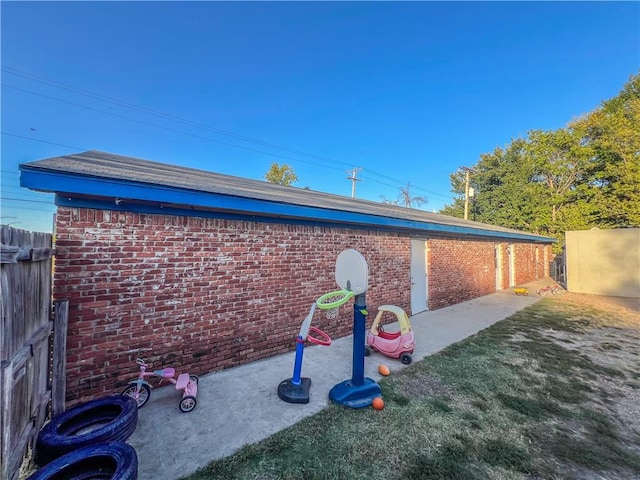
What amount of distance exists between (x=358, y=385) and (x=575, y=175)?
24617 millimetres

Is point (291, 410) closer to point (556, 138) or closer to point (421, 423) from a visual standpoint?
point (421, 423)

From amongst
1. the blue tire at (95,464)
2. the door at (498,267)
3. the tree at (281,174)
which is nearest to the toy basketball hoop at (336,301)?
Result: the blue tire at (95,464)

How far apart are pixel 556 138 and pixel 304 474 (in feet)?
87.0

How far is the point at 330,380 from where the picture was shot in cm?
395

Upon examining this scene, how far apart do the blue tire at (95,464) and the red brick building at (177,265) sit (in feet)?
4.75

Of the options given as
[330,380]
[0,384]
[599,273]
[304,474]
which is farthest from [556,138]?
[0,384]

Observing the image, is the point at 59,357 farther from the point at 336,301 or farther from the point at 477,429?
the point at 477,429

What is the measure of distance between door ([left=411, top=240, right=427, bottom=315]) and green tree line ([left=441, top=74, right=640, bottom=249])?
16842 millimetres

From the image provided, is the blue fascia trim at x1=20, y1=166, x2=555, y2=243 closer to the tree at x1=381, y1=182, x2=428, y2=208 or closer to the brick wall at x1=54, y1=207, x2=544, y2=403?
the brick wall at x1=54, y1=207, x2=544, y2=403

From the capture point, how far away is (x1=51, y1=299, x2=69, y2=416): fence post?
290 cm

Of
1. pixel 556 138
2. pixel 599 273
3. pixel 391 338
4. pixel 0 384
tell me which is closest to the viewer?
pixel 0 384

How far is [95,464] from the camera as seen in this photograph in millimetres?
2031

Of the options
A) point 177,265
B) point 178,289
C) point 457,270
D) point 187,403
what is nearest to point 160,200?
point 177,265

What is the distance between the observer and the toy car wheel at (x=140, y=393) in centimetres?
320
